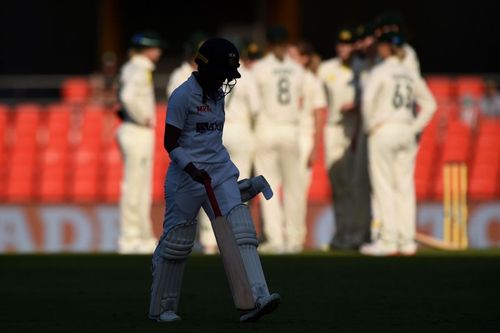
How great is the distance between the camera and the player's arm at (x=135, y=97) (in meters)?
15.1

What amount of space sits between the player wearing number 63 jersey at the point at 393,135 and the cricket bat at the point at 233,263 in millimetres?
6265

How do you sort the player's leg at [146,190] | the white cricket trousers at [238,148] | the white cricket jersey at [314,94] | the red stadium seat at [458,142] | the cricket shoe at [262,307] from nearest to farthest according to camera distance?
the cricket shoe at [262,307] → the white cricket trousers at [238,148] → the player's leg at [146,190] → the white cricket jersey at [314,94] → the red stadium seat at [458,142]

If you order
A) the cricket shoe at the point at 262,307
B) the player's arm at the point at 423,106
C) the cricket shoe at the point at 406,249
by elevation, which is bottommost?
the cricket shoe at the point at 406,249

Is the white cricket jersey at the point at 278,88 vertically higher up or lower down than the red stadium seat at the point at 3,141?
higher up

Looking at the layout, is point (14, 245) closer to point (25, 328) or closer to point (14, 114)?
point (14, 114)

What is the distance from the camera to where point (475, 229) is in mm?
18594

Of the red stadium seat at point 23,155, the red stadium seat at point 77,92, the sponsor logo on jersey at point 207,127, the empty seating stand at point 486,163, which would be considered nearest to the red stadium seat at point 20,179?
the red stadium seat at point 23,155

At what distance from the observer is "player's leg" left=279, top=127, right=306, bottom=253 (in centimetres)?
1515

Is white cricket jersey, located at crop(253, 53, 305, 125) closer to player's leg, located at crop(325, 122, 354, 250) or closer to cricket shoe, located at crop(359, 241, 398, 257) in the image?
player's leg, located at crop(325, 122, 354, 250)

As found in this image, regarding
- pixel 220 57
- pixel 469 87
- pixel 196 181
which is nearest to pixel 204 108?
pixel 220 57

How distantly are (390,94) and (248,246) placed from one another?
6220 mm

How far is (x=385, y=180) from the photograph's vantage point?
1417 centimetres

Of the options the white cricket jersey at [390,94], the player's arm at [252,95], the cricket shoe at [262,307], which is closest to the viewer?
the cricket shoe at [262,307]

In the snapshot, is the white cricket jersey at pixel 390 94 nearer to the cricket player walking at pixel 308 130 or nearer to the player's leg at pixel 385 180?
the player's leg at pixel 385 180
